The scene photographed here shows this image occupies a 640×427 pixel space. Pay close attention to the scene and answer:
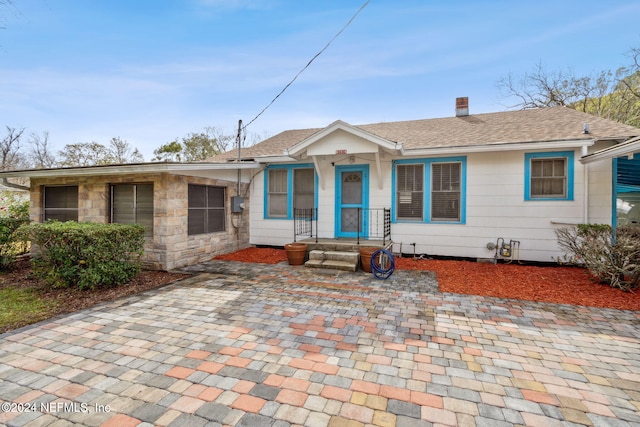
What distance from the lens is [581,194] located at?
6.43 meters

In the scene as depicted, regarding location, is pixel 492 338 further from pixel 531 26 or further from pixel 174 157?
pixel 174 157

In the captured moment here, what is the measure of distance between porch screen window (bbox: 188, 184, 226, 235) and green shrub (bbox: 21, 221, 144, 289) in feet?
6.56

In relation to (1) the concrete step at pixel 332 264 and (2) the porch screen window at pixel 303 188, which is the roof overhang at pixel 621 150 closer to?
(1) the concrete step at pixel 332 264

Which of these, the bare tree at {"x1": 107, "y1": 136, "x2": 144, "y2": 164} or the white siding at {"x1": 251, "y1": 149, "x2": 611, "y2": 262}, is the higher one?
the bare tree at {"x1": 107, "y1": 136, "x2": 144, "y2": 164}

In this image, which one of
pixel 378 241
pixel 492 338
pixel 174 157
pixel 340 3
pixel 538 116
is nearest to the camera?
pixel 492 338

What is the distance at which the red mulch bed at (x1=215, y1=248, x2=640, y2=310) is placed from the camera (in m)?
4.44

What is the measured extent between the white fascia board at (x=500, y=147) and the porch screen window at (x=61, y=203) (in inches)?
344

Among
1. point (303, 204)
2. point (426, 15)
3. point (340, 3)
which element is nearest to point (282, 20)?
point (340, 3)

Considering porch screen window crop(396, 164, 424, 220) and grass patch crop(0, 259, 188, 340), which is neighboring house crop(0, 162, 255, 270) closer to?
grass patch crop(0, 259, 188, 340)

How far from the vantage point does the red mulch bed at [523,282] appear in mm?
4441

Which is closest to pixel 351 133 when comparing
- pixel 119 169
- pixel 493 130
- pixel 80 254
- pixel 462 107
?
pixel 493 130

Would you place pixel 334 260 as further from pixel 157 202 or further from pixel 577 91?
pixel 577 91

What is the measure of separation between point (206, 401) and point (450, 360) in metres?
2.18

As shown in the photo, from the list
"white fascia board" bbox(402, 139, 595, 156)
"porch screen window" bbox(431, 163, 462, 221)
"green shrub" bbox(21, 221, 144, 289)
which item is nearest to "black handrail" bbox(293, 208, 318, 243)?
"white fascia board" bbox(402, 139, 595, 156)
